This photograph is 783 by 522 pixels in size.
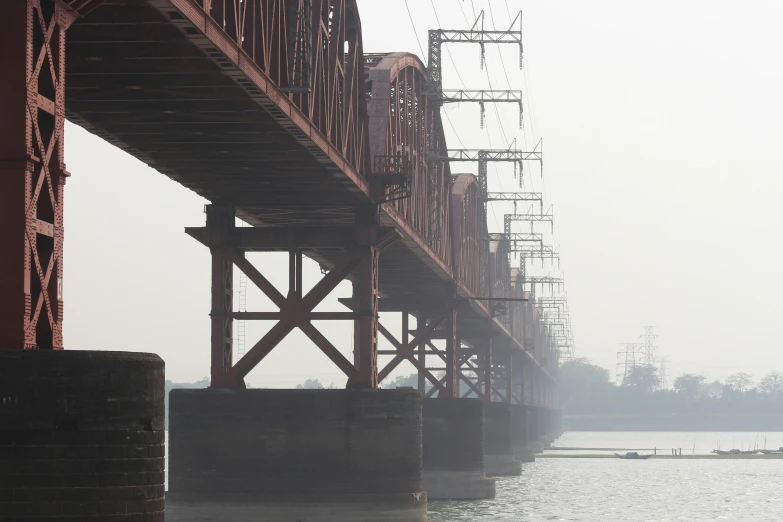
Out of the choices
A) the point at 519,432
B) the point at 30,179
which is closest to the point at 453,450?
the point at 519,432

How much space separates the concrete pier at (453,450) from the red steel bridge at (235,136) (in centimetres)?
1077

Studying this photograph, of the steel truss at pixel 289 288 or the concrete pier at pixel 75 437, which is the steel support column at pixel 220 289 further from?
the concrete pier at pixel 75 437

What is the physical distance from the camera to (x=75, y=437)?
1797 centimetres

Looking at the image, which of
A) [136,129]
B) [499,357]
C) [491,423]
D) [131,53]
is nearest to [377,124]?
[136,129]

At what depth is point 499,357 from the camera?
157 meters

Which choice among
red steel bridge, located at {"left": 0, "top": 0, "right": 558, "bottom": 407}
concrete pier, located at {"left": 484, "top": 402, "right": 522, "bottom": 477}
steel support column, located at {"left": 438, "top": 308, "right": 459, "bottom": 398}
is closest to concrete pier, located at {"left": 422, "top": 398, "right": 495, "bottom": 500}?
steel support column, located at {"left": 438, "top": 308, "right": 459, "bottom": 398}

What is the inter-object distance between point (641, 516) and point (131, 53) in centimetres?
5008

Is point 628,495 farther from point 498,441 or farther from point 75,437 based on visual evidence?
point 75,437

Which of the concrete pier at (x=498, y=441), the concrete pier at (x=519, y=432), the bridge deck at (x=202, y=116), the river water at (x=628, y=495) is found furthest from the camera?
the concrete pier at (x=519, y=432)

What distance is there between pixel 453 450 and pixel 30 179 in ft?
195

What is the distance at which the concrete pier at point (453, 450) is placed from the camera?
252 feet

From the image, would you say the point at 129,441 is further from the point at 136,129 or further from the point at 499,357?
the point at 499,357

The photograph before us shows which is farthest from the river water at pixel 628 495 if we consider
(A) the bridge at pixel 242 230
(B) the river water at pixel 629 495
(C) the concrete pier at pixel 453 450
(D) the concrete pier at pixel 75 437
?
(D) the concrete pier at pixel 75 437

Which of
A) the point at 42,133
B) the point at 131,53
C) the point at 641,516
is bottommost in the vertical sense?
the point at 641,516
